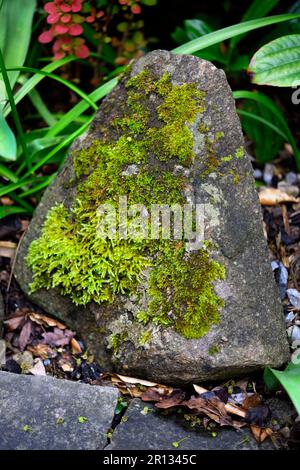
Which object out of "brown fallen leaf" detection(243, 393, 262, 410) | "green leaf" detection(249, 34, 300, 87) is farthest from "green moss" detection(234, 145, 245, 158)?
"brown fallen leaf" detection(243, 393, 262, 410)

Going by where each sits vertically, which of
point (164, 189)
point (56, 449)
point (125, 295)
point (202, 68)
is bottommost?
point (56, 449)

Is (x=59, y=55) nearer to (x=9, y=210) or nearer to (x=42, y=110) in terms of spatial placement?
(x=42, y=110)

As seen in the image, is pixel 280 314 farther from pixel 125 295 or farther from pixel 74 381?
pixel 74 381

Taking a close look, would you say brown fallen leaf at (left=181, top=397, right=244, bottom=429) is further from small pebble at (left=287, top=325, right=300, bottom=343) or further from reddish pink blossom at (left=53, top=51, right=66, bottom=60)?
reddish pink blossom at (left=53, top=51, right=66, bottom=60)

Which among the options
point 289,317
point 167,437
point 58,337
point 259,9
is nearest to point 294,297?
point 289,317

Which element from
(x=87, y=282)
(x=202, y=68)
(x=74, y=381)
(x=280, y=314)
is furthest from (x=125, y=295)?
(x=202, y=68)

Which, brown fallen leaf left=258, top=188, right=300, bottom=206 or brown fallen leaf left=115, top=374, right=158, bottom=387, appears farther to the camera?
brown fallen leaf left=258, top=188, right=300, bottom=206
